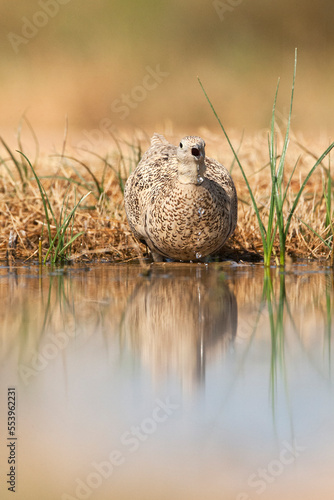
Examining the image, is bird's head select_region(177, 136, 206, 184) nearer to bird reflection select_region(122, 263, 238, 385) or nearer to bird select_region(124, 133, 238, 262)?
bird select_region(124, 133, 238, 262)

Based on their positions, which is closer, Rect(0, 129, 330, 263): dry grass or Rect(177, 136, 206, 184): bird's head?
Rect(177, 136, 206, 184): bird's head

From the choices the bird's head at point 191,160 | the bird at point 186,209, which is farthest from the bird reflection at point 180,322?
the bird's head at point 191,160

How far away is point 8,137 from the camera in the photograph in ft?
33.4

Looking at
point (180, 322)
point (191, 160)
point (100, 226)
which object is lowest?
point (180, 322)

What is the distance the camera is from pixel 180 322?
10.5ft

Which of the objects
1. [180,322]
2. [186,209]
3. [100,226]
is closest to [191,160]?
[186,209]

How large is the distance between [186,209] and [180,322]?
1.56 metres

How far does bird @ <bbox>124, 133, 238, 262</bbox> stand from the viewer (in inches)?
184

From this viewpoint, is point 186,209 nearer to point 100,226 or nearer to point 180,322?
point 100,226

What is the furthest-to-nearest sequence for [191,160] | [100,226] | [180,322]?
[100,226] → [191,160] → [180,322]

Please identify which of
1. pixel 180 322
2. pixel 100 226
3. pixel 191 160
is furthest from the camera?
pixel 100 226

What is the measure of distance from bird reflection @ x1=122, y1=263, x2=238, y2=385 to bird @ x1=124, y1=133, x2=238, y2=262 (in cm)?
37

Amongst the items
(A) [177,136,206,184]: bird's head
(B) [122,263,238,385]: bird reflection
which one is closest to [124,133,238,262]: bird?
(A) [177,136,206,184]: bird's head

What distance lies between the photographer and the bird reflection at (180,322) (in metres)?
2.67
